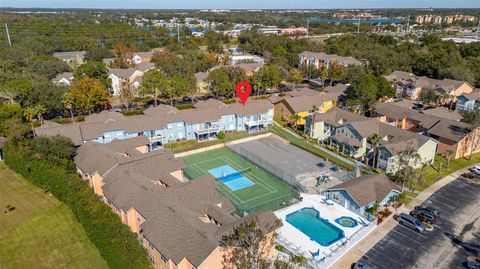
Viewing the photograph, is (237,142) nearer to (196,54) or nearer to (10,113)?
(10,113)

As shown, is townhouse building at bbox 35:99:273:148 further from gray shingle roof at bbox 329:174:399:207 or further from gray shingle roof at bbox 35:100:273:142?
gray shingle roof at bbox 329:174:399:207

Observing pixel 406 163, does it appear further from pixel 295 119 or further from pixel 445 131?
pixel 295 119

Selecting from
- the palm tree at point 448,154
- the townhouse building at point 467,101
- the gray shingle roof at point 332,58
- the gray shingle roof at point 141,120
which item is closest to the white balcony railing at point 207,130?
the gray shingle roof at point 141,120

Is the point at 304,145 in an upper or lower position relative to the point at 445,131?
lower

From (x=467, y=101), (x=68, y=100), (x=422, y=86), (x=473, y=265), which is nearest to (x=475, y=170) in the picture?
(x=473, y=265)

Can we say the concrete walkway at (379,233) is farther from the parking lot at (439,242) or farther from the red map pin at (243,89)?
the red map pin at (243,89)

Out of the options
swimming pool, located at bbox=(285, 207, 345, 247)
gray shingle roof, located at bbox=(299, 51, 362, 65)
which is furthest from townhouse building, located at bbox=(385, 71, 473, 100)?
swimming pool, located at bbox=(285, 207, 345, 247)
